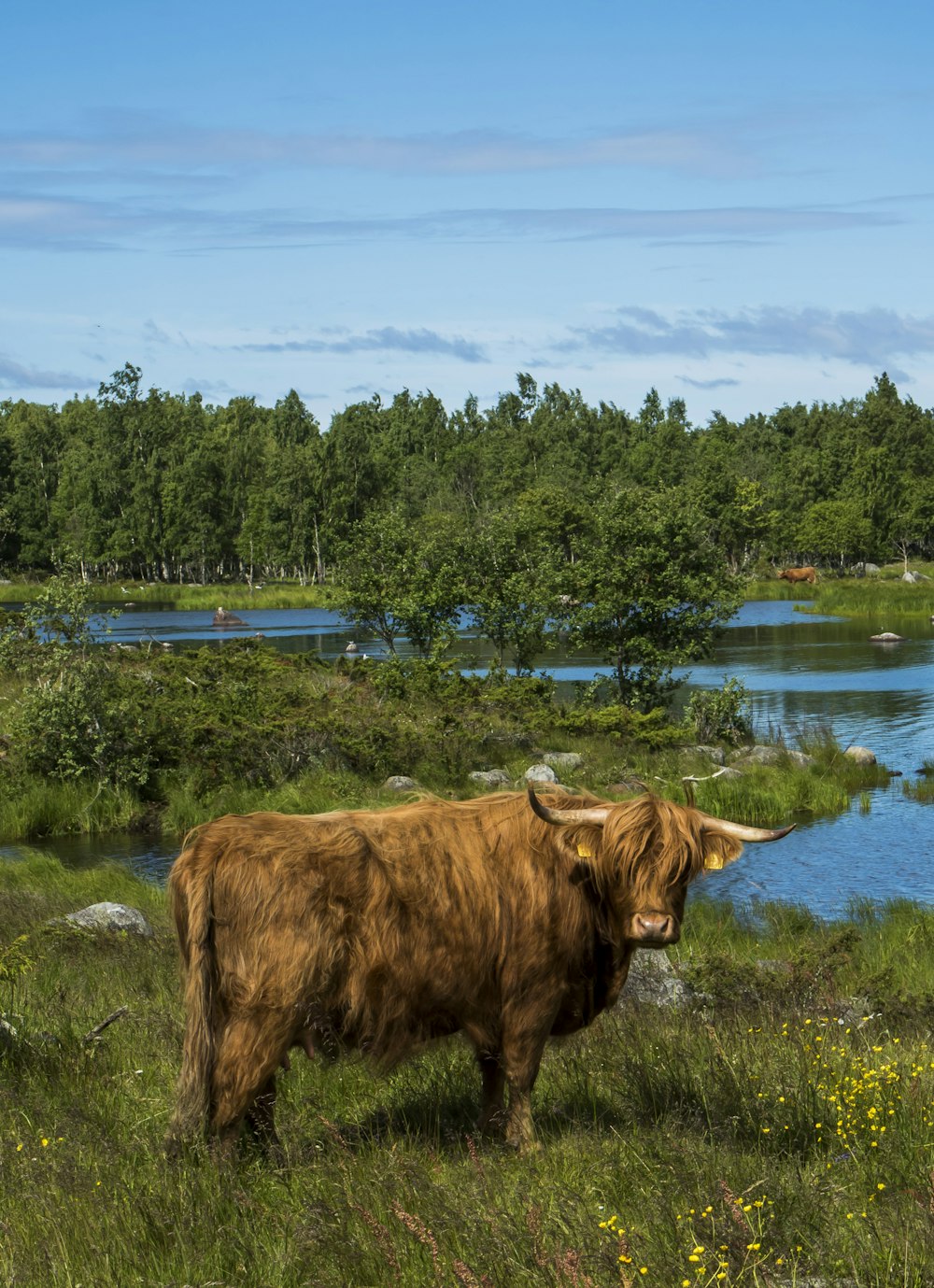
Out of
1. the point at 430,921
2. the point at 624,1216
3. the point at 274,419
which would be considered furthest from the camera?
the point at 274,419

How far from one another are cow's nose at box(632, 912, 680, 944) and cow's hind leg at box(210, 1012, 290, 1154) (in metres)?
1.44

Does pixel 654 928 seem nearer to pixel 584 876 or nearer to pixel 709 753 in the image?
pixel 584 876

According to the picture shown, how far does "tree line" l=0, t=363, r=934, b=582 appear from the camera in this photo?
317 feet

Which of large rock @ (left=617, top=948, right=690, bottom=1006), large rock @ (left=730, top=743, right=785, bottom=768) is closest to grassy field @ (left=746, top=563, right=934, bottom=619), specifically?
large rock @ (left=730, top=743, right=785, bottom=768)

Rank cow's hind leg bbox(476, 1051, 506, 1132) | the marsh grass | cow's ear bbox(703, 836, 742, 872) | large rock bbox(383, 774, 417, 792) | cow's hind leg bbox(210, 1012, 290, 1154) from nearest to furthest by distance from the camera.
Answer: cow's hind leg bbox(210, 1012, 290, 1154)
cow's hind leg bbox(476, 1051, 506, 1132)
cow's ear bbox(703, 836, 742, 872)
large rock bbox(383, 774, 417, 792)
the marsh grass

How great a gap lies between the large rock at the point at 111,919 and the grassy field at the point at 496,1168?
3.32 metres

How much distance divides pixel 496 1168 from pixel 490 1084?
0.76m

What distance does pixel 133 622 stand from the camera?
245 ft

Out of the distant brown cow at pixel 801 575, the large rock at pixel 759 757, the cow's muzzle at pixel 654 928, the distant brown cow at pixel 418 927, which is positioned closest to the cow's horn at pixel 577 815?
the distant brown cow at pixel 418 927

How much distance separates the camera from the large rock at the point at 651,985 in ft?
28.3

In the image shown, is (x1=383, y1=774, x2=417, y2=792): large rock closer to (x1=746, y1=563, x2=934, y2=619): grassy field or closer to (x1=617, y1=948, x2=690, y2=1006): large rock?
(x1=617, y1=948, x2=690, y2=1006): large rock

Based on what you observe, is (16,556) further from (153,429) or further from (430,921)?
(430,921)

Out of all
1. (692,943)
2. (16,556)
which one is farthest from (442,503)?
(692,943)

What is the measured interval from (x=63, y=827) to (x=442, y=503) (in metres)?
92.5
